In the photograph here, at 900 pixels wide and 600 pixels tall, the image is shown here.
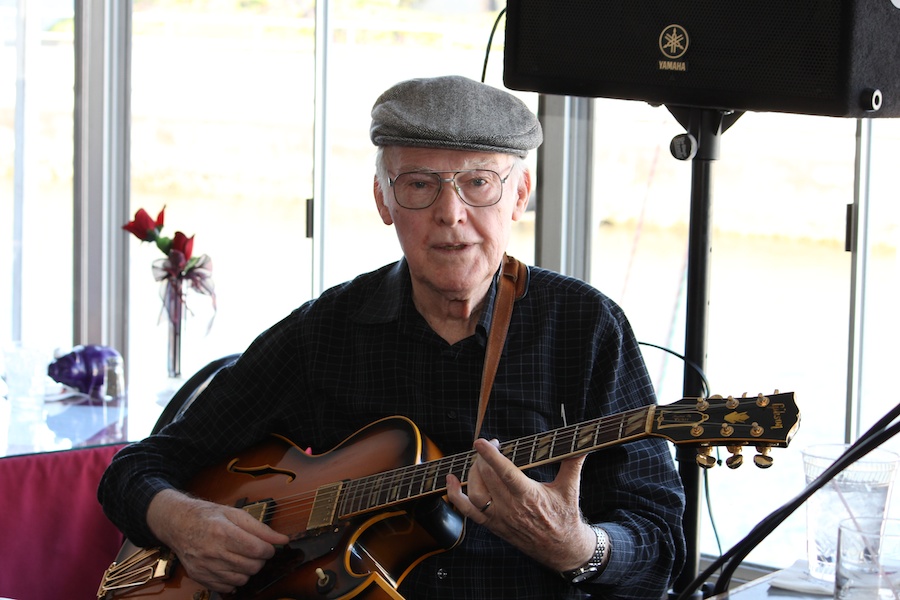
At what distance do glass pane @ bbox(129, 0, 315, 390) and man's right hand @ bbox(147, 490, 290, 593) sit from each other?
1.24 m

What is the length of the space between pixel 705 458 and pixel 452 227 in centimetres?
61

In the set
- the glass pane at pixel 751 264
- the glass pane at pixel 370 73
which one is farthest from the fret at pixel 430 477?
the glass pane at pixel 370 73

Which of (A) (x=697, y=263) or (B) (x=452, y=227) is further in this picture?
(A) (x=697, y=263)

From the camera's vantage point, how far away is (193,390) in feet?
6.72

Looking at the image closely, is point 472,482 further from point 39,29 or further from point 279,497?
point 39,29

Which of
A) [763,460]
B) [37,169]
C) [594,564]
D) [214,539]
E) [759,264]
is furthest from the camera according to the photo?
[37,169]

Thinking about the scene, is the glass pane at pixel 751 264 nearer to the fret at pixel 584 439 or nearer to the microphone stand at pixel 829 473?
the fret at pixel 584 439

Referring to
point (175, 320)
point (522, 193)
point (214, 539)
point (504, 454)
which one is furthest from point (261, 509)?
point (175, 320)

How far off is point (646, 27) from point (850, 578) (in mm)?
880

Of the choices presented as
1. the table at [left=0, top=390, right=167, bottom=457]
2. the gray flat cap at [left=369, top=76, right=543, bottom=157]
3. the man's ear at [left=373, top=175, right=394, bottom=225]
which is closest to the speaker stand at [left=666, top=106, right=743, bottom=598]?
the gray flat cap at [left=369, top=76, right=543, bottom=157]

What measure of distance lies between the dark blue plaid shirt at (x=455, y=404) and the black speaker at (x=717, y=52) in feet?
1.16

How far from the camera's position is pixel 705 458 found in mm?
1228

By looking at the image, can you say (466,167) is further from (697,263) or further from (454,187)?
(697,263)

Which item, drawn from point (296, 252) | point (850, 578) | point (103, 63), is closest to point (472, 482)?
point (850, 578)
